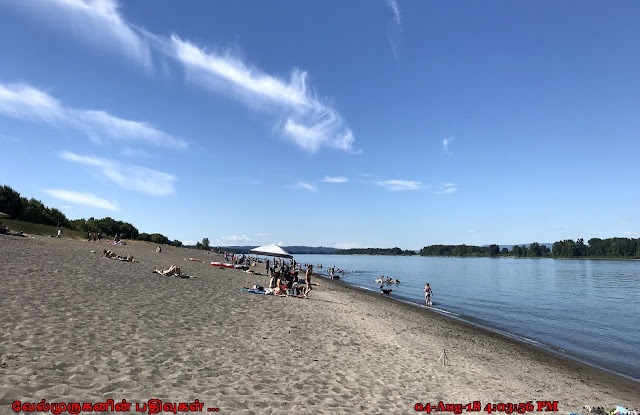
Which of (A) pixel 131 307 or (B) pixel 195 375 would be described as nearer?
(B) pixel 195 375

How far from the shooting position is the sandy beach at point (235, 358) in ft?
22.4

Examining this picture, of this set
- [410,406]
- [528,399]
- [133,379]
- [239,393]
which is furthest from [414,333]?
[133,379]

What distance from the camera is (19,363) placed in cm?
674

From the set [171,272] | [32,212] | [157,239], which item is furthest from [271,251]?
[157,239]

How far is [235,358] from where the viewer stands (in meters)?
9.28

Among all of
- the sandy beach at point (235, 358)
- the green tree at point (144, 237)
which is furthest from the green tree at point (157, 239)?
the sandy beach at point (235, 358)

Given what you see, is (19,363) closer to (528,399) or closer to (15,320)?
(15,320)

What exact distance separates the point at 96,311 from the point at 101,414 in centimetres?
713

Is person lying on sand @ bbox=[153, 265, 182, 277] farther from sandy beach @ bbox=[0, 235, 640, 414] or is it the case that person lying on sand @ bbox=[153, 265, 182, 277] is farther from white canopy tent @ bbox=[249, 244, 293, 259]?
white canopy tent @ bbox=[249, 244, 293, 259]

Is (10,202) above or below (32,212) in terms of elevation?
above

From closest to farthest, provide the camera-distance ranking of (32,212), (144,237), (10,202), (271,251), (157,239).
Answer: (271,251), (10,202), (32,212), (144,237), (157,239)

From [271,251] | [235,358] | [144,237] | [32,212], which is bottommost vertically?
[235,358]

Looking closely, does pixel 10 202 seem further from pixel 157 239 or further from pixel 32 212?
pixel 157 239

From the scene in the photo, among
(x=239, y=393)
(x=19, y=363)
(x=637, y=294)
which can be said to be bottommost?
(x=637, y=294)
